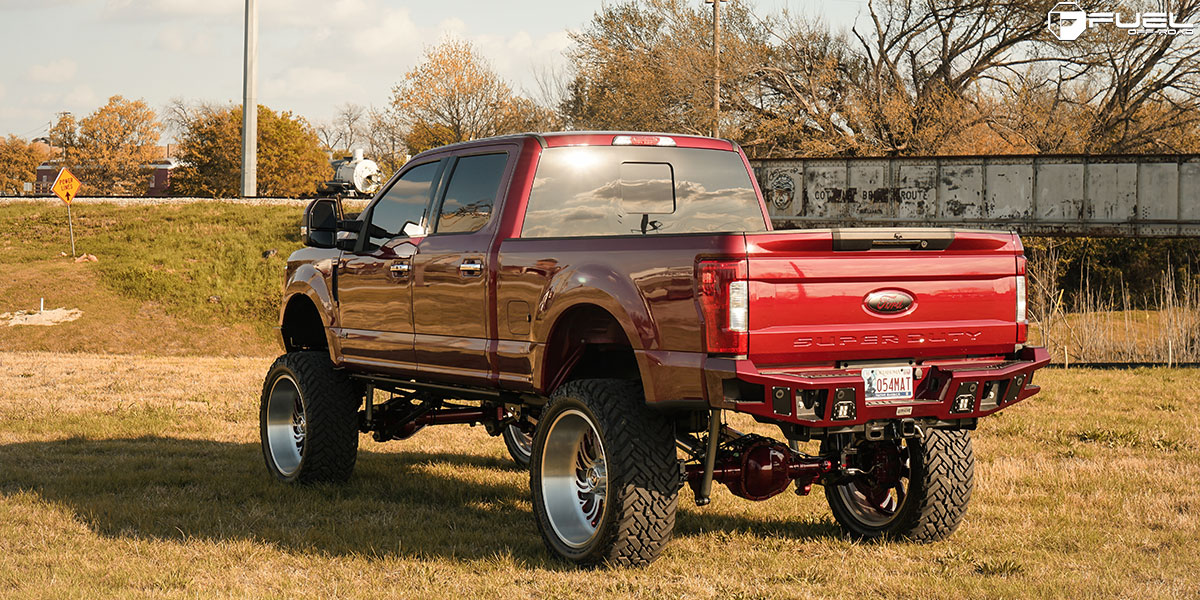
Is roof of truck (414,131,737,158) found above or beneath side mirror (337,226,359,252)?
above

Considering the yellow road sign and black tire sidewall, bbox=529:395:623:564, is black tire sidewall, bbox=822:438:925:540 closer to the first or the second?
black tire sidewall, bbox=529:395:623:564

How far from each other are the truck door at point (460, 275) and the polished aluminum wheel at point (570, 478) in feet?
2.52

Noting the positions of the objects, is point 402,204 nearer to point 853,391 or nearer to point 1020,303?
point 853,391

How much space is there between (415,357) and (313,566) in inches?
66.2

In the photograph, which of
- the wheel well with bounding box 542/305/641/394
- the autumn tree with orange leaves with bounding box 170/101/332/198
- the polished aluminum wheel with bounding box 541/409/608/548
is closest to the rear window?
the wheel well with bounding box 542/305/641/394

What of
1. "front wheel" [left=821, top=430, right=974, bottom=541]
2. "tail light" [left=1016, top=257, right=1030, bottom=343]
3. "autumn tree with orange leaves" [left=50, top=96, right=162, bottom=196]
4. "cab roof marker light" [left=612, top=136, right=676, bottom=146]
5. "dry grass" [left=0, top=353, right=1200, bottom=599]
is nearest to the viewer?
"dry grass" [left=0, top=353, right=1200, bottom=599]

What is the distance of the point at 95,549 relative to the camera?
652cm

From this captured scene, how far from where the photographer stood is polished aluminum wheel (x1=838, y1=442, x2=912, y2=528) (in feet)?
21.4

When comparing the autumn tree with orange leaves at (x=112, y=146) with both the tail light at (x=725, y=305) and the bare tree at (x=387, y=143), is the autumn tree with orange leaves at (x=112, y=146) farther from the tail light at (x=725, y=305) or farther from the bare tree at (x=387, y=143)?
the tail light at (x=725, y=305)

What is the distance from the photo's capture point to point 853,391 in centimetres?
539

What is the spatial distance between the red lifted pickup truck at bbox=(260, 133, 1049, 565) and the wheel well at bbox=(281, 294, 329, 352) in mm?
979

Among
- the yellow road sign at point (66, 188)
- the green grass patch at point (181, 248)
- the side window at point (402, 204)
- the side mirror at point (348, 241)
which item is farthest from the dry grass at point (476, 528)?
the yellow road sign at point (66, 188)

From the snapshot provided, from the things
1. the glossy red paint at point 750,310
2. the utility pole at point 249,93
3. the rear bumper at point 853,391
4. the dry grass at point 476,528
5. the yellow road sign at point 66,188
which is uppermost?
the utility pole at point 249,93

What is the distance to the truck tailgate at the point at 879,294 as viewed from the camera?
535 centimetres
